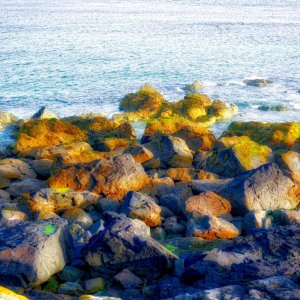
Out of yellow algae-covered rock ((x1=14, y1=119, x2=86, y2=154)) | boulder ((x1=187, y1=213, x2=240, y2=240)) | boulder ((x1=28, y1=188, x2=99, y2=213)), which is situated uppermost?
boulder ((x1=187, y1=213, x2=240, y2=240))

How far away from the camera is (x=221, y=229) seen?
13.0m

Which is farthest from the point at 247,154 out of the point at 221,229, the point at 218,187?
the point at 221,229

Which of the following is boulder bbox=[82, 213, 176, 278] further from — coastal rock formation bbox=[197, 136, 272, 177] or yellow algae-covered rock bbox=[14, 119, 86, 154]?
yellow algae-covered rock bbox=[14, 119, 86, 154]

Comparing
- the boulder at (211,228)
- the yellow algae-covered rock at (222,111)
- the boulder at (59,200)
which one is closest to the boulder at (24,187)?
the boulder at (59,200)

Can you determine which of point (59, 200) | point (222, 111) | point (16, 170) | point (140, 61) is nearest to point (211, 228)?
point (59, 200)

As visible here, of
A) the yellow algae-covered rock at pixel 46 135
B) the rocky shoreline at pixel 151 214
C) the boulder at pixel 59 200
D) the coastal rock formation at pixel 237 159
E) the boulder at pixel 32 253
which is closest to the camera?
the rocky shoreline at pixel 151 214

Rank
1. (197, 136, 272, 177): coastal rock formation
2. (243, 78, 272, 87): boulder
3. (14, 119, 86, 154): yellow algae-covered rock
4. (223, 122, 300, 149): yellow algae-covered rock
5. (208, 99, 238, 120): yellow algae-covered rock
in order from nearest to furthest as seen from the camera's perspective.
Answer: (197, 136, 272, 177): coastal rock formation, (223, 122, 300, 149): yellow algae-covered rock, (14, 119, 86, 154): yellow algae-covered rock, (208, 99, 238, 120): yellow algae-covered rock, (243, 78, 272, 87): boulder

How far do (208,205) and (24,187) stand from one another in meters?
6.51

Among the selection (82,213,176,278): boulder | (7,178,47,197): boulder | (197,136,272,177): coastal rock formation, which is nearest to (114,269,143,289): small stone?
(82,213,176,278): boulder

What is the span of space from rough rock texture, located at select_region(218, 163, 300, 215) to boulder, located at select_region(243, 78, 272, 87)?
24.8 metres

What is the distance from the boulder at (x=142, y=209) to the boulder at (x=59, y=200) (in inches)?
53.8

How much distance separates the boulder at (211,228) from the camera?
12867 mm

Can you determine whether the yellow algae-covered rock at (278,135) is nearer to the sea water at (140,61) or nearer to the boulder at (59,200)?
the sea water at (140,61)

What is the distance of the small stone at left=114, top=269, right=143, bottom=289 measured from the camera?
1047 centimetres
